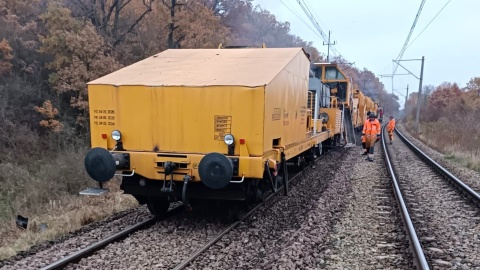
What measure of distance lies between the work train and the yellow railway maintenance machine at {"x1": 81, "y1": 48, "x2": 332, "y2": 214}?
0.5 inches

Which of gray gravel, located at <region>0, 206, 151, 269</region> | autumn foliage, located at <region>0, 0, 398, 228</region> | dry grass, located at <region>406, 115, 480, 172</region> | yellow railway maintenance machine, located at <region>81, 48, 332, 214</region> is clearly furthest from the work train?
dry grass, located at <region>406, 115, 480, 172</region>

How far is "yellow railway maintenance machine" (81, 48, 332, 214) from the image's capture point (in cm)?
556

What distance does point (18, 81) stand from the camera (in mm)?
19172

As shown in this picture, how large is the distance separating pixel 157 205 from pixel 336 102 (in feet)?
35.5

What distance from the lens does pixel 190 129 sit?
583 centimetres

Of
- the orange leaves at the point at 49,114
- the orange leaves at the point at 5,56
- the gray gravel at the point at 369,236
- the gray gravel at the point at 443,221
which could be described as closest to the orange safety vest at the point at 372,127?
the gray gravel at the point at 443,221

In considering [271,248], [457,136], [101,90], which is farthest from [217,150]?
[457,136]

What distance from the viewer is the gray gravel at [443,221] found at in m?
5.35

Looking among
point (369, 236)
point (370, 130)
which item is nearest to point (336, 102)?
point (370, 130)

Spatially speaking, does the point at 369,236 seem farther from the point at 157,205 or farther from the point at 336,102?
the point at 336,102

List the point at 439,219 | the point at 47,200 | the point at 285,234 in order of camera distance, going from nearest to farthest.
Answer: the point at 285,234 < the point at 439,219 < the point at 47,200

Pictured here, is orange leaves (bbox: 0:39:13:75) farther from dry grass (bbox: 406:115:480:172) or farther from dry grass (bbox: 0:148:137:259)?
dry grass (bbox: 406:115:480:172)

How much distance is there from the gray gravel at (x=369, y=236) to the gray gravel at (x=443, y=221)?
1.11ft

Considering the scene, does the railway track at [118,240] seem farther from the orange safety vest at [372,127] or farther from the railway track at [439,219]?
the orange safety vest at [372,127]
